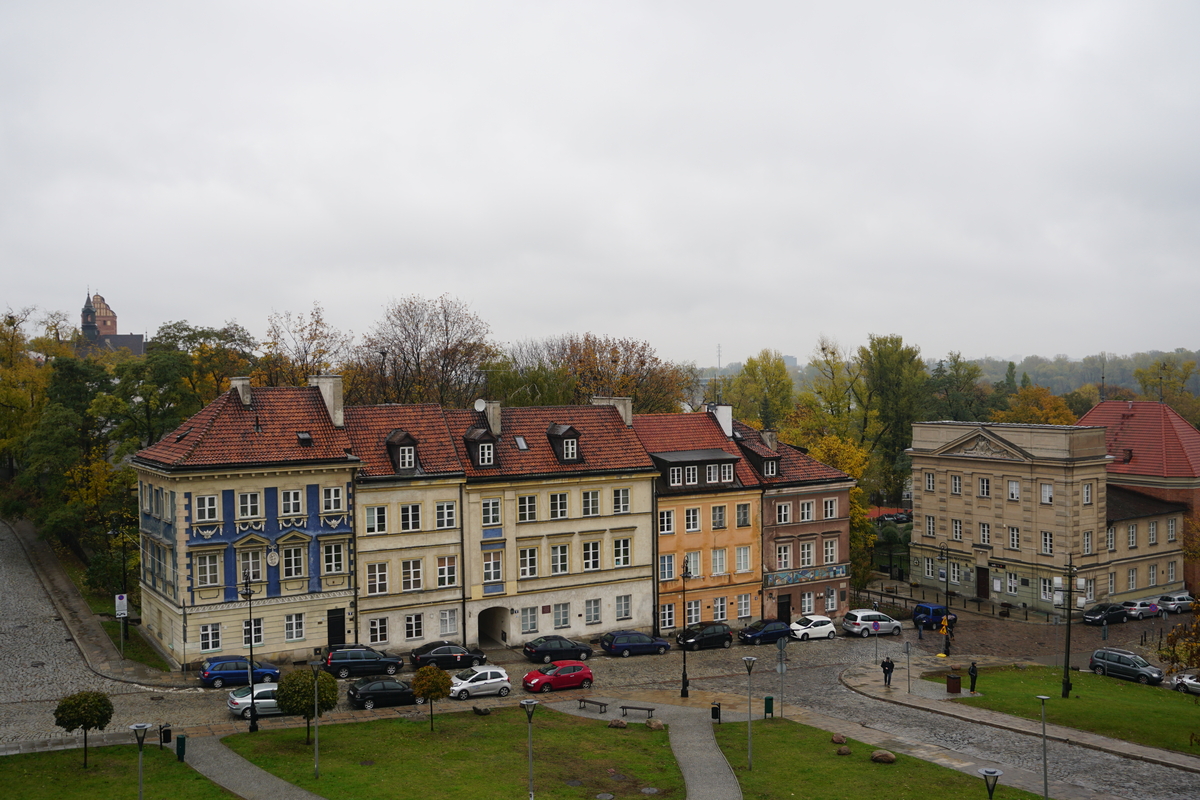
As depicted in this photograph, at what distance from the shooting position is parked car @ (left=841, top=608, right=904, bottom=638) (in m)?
56.1

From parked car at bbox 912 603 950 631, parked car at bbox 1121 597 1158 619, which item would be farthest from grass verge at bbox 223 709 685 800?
parked car at bbox 1121 597 1158 619

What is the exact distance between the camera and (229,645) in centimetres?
4491

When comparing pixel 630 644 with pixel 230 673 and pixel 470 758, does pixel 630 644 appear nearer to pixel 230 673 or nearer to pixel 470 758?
pixel 470 758

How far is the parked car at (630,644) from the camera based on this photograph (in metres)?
50.3

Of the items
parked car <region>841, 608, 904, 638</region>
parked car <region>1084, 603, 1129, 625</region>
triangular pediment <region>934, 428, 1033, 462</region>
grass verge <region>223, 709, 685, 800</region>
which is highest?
triangular pediment <region>934, 428, 1033, 462</region>

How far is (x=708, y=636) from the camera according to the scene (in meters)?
52.4

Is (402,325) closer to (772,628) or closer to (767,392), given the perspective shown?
(772,628)

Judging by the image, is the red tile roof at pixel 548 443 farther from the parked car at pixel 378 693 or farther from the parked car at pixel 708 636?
the parked car at pixel 378 693

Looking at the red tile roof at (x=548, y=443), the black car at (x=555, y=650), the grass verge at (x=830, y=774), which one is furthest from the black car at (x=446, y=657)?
the grass verge at (x=830, y=774)

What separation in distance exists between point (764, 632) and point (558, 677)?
1520cm

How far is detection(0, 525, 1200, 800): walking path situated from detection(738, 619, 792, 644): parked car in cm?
596

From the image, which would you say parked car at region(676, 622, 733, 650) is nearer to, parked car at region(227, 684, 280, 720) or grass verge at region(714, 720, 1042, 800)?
grass verge at region(714, 720, 1042, 800)

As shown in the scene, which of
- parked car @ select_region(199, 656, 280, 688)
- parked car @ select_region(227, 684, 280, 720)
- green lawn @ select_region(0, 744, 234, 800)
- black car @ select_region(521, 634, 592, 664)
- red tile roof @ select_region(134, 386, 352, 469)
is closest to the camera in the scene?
green lawn @ select_region(0, 744, 234, 800)

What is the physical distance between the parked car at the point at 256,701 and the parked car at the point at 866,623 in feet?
109
